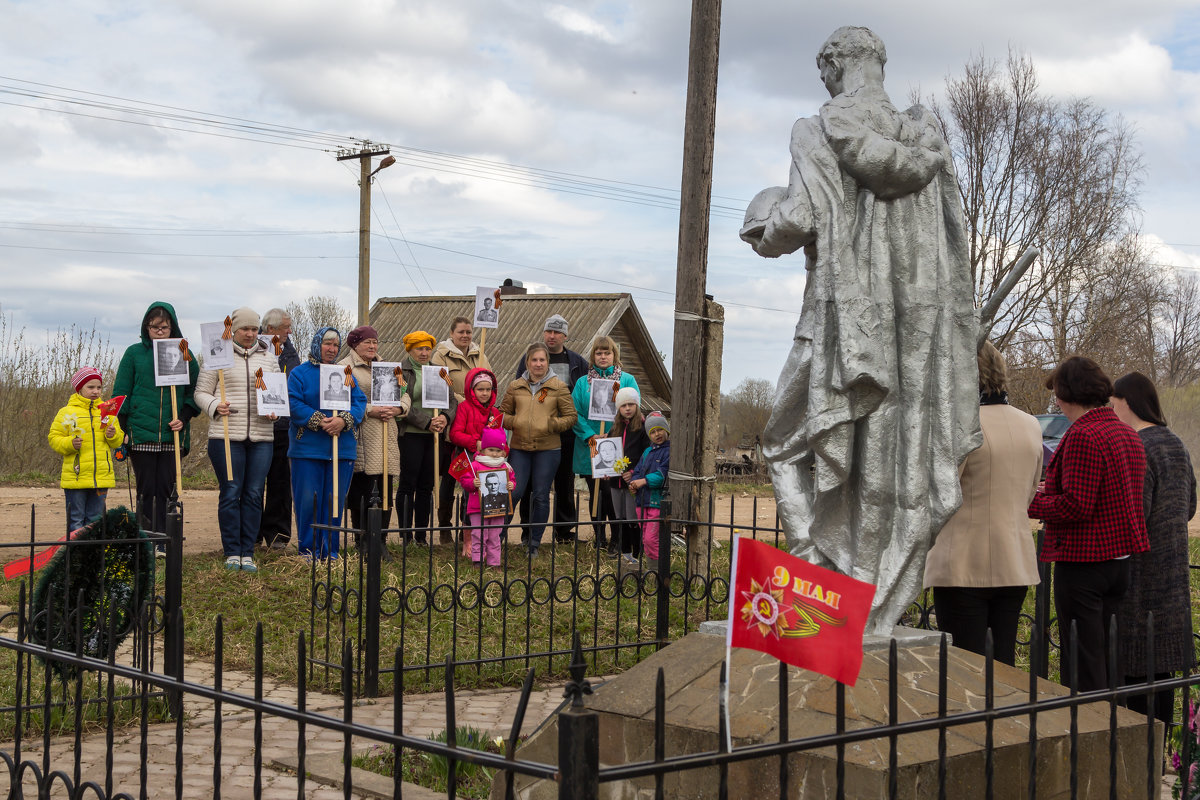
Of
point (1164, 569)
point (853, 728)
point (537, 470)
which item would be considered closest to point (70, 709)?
point (853, 728)

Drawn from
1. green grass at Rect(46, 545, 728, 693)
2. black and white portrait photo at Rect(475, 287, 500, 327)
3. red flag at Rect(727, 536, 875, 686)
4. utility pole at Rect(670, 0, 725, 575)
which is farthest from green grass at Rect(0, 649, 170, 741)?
black and white portrait photo at Rect(475, 287, 500, 327)

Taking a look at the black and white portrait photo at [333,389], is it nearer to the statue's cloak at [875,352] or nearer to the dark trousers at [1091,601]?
the statue's cloak at [875,352]

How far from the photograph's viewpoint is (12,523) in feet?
40.1

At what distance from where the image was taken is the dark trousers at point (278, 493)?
1045 centimetres

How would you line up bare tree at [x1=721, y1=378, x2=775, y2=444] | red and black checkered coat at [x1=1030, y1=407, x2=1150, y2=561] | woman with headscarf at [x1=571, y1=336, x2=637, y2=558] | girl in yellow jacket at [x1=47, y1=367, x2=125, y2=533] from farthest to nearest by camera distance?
bare tree at [x1=721, y1=378, x2=775, y2=444] < woman with headscarf at [x1=571, y1=336, x2=637, y2=558] < girl in yellow jacket at [x1=47, y1=367, x2=125, y2=533] < red and black checkered coat at [x1=1030, y1=407, x2=1150, y2=561]

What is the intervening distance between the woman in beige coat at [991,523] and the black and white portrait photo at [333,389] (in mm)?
5407

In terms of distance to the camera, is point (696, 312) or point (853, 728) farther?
point (696, 312)

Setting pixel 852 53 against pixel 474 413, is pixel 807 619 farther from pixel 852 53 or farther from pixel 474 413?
pixel 474 413

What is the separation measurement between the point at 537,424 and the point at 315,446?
199 cm

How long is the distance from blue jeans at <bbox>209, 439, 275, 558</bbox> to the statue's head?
6.17m

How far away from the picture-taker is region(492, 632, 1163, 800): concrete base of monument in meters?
3.58

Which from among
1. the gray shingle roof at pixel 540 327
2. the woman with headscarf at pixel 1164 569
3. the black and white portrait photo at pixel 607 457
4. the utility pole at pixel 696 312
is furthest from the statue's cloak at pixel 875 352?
the gray shingle roof at pixel 540 327

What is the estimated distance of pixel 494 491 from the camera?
927cm

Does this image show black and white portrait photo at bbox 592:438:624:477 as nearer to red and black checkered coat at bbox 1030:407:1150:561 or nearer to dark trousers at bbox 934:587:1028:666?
dark trousers at bbox 934:587:1028:666
